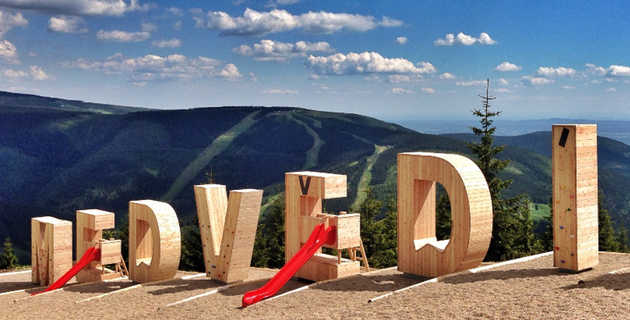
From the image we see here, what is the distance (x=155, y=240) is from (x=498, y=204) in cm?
1889

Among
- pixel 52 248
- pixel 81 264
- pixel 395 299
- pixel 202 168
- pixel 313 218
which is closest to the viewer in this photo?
pixel 395 299

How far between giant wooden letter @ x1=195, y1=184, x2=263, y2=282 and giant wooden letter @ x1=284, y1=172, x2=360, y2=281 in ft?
3.56

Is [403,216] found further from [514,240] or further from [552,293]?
[514,240]

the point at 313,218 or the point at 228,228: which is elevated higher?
the point at 313,218

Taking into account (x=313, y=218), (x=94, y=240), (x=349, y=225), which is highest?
(x=313, y=218)

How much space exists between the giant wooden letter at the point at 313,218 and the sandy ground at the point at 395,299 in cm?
61

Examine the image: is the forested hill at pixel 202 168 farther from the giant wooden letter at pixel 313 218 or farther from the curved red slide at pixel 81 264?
the giant wooden letter at pixel 313 218

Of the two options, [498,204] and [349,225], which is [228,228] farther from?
[498,204]

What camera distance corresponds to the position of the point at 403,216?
1802 cm

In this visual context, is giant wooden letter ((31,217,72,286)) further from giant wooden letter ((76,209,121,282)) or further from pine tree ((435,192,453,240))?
pine tree ((435,192,453,240))

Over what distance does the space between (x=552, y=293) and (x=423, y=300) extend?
2691 millimetres

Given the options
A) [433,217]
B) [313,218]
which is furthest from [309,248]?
[433,217]

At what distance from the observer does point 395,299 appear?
14148mm

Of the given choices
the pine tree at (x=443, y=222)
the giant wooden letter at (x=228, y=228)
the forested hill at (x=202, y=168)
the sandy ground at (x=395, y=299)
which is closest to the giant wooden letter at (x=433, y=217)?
the sandy ground at (x=395, y=299)
